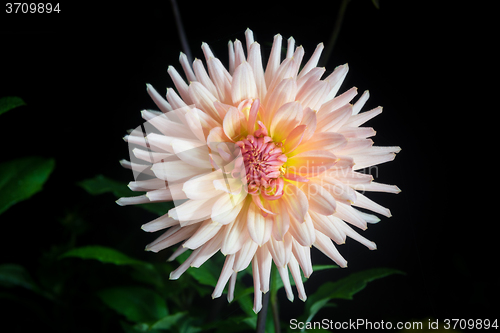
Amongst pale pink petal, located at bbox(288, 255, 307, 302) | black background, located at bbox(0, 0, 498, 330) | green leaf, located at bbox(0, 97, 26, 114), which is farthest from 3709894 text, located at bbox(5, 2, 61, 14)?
pale pink petal, located at bbox(288, 255, 307, 302)

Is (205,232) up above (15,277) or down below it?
above

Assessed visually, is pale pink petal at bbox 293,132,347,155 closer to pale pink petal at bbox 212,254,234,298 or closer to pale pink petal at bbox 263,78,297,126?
pale pink petal at bbox 263,78,297,126

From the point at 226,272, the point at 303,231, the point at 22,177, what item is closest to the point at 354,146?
the point at 303,231

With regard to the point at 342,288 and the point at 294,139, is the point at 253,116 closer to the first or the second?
the point at 294,139

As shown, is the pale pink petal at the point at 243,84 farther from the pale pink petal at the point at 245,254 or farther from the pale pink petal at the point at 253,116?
the pale pink petal at the point at 245,254

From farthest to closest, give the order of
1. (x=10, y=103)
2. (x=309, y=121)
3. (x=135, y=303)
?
1. (x=135, y=303)
2. (x=10, y=103)
3. (x=309, y=121)

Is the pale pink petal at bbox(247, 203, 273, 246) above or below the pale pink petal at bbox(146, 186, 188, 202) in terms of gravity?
below

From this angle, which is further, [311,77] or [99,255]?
[99,255]
